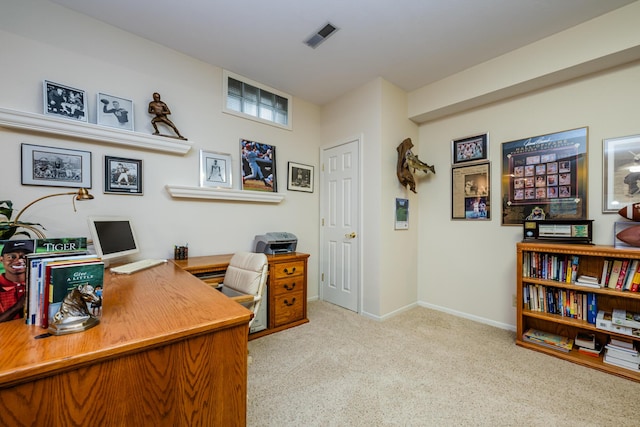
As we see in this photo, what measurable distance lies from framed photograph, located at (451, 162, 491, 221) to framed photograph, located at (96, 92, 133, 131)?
11.3ft

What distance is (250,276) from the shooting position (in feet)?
6.06

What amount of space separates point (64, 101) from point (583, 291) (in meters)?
4.44

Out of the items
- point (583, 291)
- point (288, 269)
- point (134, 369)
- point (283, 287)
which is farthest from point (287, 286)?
point (583, 291)

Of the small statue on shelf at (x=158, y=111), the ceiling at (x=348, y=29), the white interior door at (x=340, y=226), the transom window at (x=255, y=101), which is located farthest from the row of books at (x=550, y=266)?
the small statue on shelf at (x=158, y=111)

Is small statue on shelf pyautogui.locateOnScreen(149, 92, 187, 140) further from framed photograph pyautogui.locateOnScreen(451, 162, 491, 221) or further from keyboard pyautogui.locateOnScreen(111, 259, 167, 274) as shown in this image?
framed photograph pyautogui.locateOnScreen(451, 162, 491, 221)

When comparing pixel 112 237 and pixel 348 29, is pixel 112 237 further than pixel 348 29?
No

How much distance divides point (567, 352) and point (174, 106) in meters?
4.18

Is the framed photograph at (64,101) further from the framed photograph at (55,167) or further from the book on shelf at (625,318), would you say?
the book on shelf at (625,318)

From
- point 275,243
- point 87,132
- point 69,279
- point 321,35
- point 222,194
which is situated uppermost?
point 321,35

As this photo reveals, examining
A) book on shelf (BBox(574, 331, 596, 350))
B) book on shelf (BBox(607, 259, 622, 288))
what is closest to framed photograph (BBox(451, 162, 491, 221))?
book on shelf (BBox(607, 259, 622, 288))

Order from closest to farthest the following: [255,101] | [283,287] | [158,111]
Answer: [158,111]
[283,287]
[255,101]

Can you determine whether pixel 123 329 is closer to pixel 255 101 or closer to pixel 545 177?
pixel 255 101

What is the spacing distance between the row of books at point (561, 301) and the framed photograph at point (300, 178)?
2631 mm

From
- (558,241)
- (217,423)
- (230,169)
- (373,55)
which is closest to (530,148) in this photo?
(558,241)
